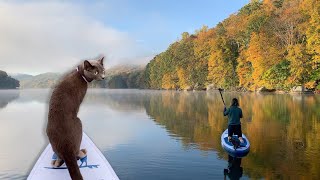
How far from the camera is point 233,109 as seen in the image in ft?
53.1

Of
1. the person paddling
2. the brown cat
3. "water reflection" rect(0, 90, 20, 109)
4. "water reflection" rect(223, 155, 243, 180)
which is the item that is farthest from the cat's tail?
"water reflection" rect(0, 90, 20, 109)

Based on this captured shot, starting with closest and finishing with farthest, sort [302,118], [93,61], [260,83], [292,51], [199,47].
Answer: [93,61], [302,118], [292,51], [260,83], [199,47]

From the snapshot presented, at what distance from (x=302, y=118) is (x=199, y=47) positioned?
3436 inches

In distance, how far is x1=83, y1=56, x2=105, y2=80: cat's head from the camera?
6590 millimetres

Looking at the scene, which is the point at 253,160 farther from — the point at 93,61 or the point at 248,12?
the point at 248,12

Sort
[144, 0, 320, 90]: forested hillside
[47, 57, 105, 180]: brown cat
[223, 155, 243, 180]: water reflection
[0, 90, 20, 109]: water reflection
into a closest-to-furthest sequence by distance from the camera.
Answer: [47, 57, 105, 180]: brown cat < [223, 155, 243, 180]: water reflection < [0, 90, 20, 109]: water reflection < [144, 0, 320, 90]: forested hillside

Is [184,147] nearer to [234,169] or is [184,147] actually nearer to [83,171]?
[234,169]

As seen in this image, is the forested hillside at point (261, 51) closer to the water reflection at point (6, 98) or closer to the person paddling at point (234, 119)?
the water reflection at point (6, 98)

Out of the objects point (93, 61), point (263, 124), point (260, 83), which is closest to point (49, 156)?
point (93, 61)

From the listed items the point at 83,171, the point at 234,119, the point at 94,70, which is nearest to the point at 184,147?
the point at 234,119

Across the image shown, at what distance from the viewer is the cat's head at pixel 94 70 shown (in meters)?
6.59

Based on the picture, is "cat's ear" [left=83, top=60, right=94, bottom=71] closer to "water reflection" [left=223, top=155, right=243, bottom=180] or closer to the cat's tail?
the cat's tail

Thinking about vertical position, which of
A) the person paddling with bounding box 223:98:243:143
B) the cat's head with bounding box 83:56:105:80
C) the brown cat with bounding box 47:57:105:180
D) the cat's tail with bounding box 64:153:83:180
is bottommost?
the person paddling with bounding box 223:98:243:143

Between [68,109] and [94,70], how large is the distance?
2.77 ft
